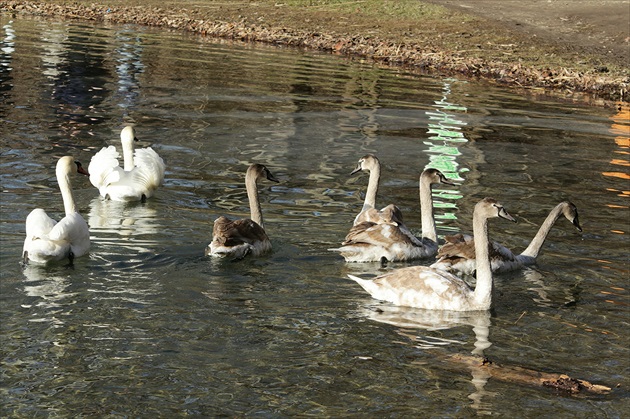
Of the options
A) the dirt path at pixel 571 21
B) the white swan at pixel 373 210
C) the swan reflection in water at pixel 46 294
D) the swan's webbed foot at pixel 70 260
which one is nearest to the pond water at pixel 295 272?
the swan reflection in water at pixel 46 294

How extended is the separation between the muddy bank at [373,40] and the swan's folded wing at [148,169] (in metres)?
15.1

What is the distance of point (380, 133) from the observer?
20.1m

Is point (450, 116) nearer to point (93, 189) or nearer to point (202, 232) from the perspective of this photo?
point (93, 189)

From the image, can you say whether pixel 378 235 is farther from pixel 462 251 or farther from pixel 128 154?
pixel 128 154

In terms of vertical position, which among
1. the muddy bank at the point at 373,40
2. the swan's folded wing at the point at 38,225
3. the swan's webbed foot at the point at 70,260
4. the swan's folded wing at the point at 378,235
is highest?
the muddy bank at the point at 373,40

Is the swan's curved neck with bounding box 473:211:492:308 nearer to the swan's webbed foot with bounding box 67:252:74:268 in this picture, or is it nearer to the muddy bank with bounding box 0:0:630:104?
the swan's webbed foot with bounding box 67:252:74:268

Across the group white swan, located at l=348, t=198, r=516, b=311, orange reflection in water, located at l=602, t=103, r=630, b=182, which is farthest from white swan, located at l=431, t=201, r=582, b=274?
orange reflection in water, located at l=602, t=103, r=630, b=182

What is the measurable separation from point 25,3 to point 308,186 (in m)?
31.3

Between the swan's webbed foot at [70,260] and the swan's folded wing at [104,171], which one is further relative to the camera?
the swan's folded wing at [104,171]

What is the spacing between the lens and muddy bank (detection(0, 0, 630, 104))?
28.4 m

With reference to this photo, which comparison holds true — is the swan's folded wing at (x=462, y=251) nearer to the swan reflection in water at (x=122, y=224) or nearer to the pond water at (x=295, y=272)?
the pond water at (x=295, y=272)

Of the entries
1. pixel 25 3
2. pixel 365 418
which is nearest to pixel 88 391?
pixel 365 418

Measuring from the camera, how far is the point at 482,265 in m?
10.3

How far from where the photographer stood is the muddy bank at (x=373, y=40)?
1120 inches
